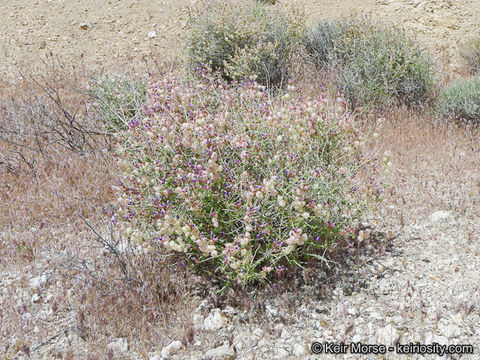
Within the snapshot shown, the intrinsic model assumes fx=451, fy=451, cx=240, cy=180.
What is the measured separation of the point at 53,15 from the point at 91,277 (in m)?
8.70

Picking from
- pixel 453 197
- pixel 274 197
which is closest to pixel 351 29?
pixel 453 197

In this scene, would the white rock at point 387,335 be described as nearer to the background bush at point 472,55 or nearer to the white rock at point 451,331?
the white rock at point 451,331

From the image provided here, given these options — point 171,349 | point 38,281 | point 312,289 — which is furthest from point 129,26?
point 171,349

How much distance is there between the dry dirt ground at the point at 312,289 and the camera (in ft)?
8.74

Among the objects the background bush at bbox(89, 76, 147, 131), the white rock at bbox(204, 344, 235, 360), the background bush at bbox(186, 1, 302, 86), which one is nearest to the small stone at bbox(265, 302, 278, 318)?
the white rock at bbox(204, 344, 235, 360)

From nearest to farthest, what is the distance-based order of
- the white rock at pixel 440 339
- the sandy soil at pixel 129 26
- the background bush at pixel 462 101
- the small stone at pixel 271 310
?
the white rock at pixel 440 339 < the small stone at pixel 271 310 < the background bush at pixel 462 101 < the sandy soil at pixel 129 26

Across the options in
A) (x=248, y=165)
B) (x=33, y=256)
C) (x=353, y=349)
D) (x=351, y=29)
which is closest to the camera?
(x=353, y=349)

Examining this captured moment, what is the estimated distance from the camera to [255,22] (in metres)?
7.48

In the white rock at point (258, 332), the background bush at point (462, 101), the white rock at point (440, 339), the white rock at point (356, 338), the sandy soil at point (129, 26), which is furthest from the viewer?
the sandy soil at point (129, 26)

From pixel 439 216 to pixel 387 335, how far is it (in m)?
1.46

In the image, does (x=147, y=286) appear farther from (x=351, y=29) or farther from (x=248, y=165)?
(x=351, y=29)

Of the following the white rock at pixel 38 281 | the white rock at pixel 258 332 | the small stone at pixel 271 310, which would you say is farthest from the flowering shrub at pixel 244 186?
the white rock at pixel 38 281

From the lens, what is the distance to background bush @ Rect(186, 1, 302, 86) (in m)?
6.83

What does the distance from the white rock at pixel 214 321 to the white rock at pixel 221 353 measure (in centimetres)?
20
